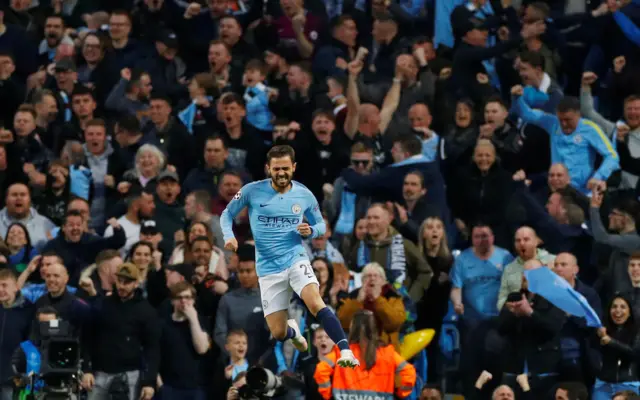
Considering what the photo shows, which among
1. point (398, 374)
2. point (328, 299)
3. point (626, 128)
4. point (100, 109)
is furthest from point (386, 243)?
point (100, 109)

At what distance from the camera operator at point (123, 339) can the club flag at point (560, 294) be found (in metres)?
3.97

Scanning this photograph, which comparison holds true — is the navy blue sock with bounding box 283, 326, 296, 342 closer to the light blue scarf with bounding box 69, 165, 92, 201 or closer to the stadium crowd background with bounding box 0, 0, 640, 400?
the stadium crowd background with bounding box 0, 0, 640, 400

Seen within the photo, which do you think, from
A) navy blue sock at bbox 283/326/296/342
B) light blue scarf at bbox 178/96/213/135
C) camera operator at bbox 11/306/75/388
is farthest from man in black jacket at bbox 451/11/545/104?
navy blue sock at bbox 283/326/296/342

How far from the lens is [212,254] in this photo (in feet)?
59.7

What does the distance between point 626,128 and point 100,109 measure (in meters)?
6.67

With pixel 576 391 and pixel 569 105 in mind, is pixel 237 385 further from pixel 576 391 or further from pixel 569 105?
pixel 569 105

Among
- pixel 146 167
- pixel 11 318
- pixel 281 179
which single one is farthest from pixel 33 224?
pixel 281 179

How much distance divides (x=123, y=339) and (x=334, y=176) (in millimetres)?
3564

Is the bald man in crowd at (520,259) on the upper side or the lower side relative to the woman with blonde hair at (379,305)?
upper

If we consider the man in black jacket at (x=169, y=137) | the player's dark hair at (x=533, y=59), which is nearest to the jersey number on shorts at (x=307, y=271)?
the man in black jacket at (x=169, y=137)

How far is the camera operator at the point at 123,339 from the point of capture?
17344 millimetres

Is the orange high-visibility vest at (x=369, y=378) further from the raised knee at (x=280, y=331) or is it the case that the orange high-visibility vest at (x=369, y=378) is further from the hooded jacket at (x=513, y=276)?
the hooded jacket at (x=513, y=276)

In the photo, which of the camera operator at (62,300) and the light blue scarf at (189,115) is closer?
the camera operator at (62,300)

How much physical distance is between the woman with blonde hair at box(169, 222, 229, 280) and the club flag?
337 centimetres
